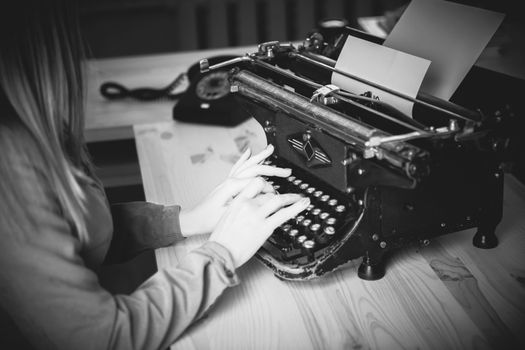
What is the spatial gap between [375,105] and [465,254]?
1.30 feet

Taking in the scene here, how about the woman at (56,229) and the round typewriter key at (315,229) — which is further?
the round typewriter key at (315,229)

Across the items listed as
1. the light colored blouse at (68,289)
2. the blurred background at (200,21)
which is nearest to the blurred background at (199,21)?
the blurred background at (200,21)

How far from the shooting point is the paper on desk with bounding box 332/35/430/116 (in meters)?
1.41

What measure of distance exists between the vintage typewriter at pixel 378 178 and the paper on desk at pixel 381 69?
5 centimetres

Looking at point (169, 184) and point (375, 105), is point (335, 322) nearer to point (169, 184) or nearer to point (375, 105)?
point (375, 105)

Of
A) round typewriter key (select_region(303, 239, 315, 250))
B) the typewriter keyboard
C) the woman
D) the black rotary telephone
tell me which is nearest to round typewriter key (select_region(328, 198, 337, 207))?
the typewriter keyboard

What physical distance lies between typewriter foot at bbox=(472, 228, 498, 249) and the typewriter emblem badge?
0.39 metres

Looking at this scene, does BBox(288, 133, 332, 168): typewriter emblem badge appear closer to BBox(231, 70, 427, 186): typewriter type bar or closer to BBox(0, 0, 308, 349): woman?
BBox(231, 70, 427, 186): typewriter type bar

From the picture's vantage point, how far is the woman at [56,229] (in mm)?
1063

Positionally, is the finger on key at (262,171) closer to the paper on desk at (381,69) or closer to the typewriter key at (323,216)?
the typewriter key at (323,216)

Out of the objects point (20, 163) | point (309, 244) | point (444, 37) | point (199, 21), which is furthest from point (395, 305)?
point (199, 21)

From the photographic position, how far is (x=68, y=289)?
1.08 meters

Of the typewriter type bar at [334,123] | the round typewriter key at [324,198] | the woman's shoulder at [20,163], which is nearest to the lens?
the woman's shoulder at [20,163]

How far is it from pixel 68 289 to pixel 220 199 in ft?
1.49
